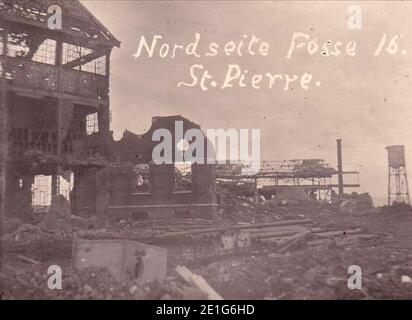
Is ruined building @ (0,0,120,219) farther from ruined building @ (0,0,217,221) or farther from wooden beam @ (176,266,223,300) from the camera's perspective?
wooden beam @ (176,266,223,300)

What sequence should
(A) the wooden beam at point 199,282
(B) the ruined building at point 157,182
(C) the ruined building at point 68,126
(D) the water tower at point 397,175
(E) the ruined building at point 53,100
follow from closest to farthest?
(A) the wooden beam at point 199,282 < (E) the ruined building at point 53,100 < (C) the ruined building at point 68,126 < (B) the ruined building at point 157,182 < (D) the water tower at point 397,175

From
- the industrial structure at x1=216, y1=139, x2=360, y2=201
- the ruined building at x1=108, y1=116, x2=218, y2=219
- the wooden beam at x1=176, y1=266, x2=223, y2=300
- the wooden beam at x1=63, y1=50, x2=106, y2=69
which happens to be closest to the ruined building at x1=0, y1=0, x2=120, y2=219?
the wooden beam at x1=63, y1=50, x2=106, y2=69

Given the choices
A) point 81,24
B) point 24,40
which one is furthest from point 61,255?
point 24,40

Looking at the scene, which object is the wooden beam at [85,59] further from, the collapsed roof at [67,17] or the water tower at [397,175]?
the water tower at [397,175]

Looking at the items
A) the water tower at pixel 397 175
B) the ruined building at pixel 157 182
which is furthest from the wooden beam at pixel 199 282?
the water tower at pixel 397 175

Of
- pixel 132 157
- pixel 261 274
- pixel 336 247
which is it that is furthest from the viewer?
pixel 132 157
